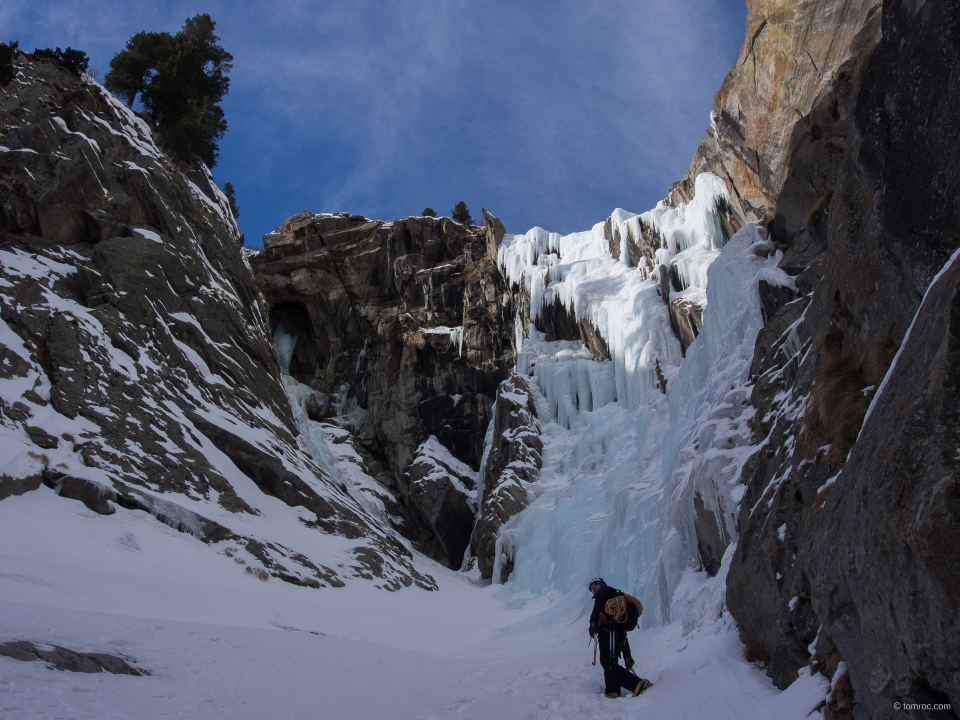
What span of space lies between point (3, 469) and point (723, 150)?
28948 millimetres

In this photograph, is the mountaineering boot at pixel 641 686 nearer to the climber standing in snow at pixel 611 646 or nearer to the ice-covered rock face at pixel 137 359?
the climber standing in snow at pixel 611 646

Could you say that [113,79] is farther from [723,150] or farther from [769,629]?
[769,629]

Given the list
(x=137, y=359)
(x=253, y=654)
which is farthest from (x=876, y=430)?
(x=137, y=359)

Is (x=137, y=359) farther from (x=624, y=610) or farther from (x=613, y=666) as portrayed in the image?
(x=613, y=666)

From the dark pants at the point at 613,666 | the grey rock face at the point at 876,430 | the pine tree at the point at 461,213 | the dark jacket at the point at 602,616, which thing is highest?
the pine tree at the point at 461,213

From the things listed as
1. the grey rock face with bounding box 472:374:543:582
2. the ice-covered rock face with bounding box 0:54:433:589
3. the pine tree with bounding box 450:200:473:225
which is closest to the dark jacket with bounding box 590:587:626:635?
the ice-covered rock face with bounding box 0:54:433:589

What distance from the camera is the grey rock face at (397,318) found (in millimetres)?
37438

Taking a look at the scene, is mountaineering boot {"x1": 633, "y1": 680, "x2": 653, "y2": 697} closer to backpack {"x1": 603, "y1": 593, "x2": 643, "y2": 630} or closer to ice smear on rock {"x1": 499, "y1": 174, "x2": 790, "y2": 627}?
backpack {"x1": 603, "y1": 593, "x2": 643, "y2": 630}

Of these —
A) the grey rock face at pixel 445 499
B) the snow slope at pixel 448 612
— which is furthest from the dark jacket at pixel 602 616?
the grey rock face at pixel 445 499

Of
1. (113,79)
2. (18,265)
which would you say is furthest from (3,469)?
(113,79)

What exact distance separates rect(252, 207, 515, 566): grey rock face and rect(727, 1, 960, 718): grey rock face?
2918cm

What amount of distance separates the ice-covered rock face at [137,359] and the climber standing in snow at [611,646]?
974cm

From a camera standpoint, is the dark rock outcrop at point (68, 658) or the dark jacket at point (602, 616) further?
the dark jacket at point (602, 616)

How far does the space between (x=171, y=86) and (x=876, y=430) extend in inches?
1297
